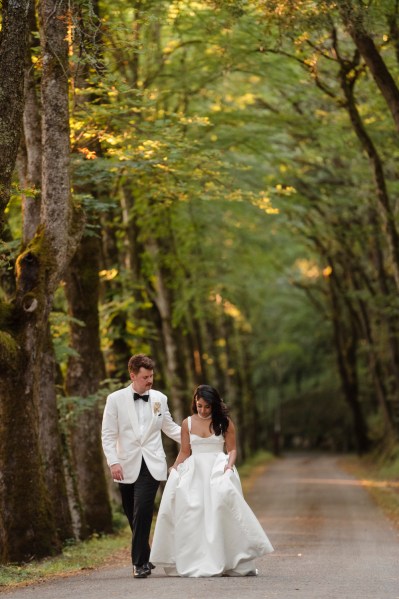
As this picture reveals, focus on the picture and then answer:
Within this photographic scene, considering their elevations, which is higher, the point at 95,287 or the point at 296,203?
the point at 296,203

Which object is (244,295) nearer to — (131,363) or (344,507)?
(344,507)

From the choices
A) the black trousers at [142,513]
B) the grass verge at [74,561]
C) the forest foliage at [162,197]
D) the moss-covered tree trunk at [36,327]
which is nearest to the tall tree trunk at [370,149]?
the forest foliage at [162,197]

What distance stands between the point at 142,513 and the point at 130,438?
30.7 inches

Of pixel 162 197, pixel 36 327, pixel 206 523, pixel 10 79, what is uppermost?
pixel 162 197

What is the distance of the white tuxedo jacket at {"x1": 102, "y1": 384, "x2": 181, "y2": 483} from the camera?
418 inches

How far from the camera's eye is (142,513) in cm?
1052

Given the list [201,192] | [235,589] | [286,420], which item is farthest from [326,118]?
[286,420]

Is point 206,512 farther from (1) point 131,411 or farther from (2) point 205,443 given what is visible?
(1) point 131,411

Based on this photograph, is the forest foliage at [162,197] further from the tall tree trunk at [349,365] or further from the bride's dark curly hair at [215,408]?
the bride's dark curly hair at [215,408]

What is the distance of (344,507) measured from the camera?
75.2 ft

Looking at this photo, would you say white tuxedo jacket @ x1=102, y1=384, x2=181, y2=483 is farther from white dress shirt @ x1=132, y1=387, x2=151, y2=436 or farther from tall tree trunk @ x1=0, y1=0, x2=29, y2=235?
tall tree trunk @ x1=0, y1=0, x2=29, y2=235

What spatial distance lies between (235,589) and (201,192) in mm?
11003

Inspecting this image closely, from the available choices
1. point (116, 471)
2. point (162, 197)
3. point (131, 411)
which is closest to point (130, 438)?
point (131, 411)

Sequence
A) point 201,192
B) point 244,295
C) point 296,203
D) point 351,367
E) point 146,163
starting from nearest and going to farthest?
point 146,163 < point 201,192 < point 296,203 < point 244,295 < point 351,367
